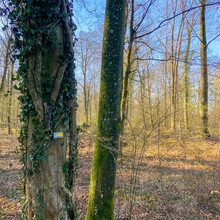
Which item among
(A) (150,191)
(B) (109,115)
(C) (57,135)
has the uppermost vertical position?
Answer: (B) (109,115)

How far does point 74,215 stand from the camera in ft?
6.05

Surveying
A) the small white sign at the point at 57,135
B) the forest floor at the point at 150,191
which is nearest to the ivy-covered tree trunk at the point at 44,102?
the small white sign at the point at 57,135

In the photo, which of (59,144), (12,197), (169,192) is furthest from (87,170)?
(59,144)

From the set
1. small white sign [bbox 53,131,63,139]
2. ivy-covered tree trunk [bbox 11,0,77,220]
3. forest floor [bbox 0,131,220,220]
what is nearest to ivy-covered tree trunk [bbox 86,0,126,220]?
forest floor [bbox 0,131,220,220]

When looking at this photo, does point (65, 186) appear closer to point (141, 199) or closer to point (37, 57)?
point (37, 57)

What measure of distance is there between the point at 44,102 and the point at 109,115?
1.10 meters

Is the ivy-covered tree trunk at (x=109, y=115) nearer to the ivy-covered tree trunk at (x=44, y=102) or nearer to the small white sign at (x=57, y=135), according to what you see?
the ivy-covered tree trunk at (x=44, y=102)

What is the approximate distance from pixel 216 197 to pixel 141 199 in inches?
75.3

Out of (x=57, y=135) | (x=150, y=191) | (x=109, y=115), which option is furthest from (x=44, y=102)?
(x=150, y=191)

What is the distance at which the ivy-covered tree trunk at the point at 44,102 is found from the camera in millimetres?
1605

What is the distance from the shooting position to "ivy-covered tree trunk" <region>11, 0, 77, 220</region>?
1.61 metres

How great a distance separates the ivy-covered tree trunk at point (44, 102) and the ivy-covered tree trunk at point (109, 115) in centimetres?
75

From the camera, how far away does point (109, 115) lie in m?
2.46

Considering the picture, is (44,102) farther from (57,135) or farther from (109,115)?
(109,115)
